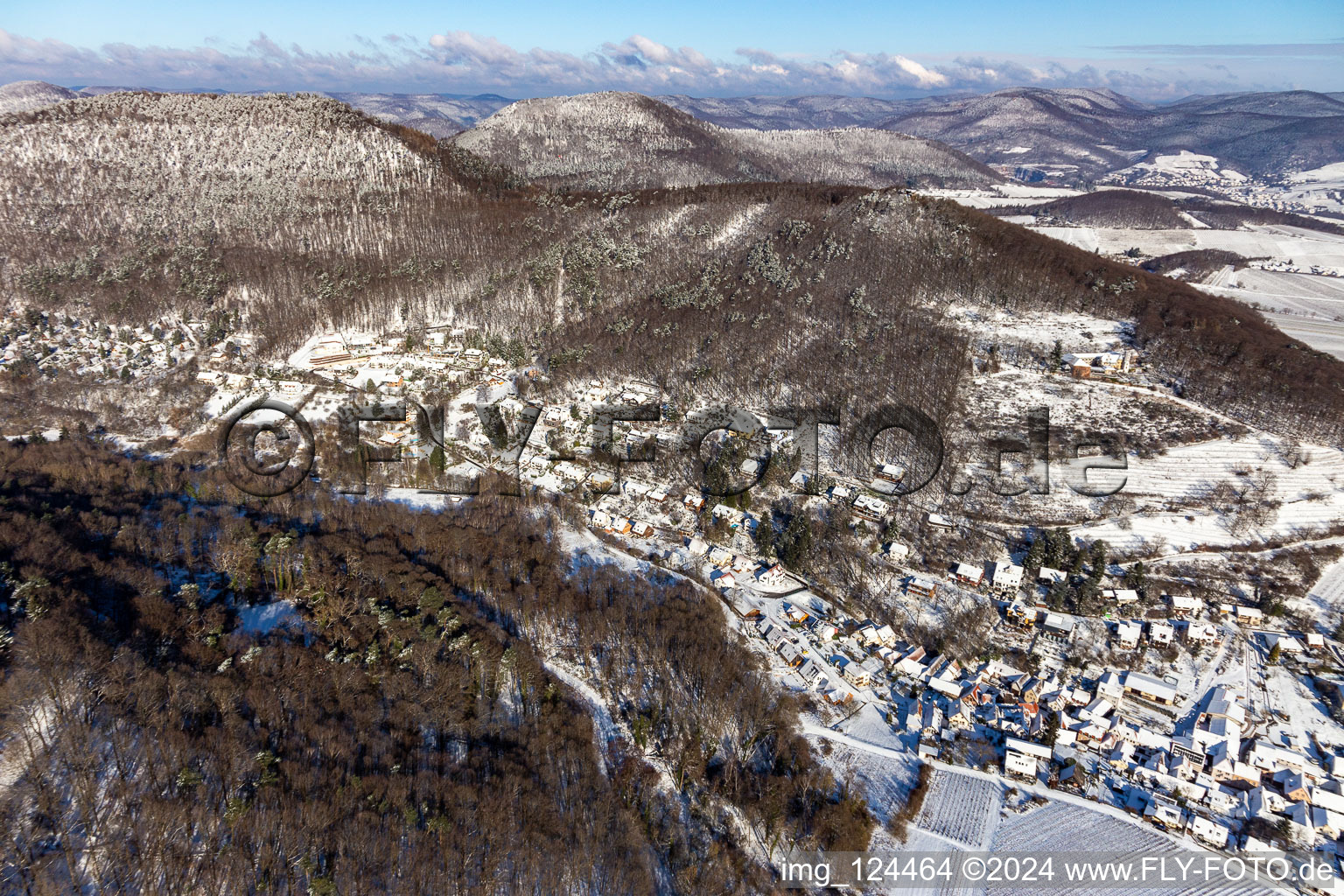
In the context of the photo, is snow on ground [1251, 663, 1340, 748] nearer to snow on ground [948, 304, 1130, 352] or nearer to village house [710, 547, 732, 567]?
village house [710, 547, 732, 567]

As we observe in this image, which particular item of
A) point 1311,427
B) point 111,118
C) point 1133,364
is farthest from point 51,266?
point 1311,427

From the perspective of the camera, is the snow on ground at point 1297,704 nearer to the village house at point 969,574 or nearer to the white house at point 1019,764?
the white house at point 1019,764

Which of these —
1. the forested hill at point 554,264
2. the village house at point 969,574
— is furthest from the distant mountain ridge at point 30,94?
the village house at point 969,574

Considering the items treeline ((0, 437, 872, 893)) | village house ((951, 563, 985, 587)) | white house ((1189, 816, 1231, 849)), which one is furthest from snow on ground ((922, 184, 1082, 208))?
treeline ((0, 437, 872, 893))

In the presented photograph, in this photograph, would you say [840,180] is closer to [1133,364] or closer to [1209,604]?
[1133,364]

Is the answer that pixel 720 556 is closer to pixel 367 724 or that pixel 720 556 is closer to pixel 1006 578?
pixel 1006 578

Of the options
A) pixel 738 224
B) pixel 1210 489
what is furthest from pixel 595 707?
pixel 738 224
